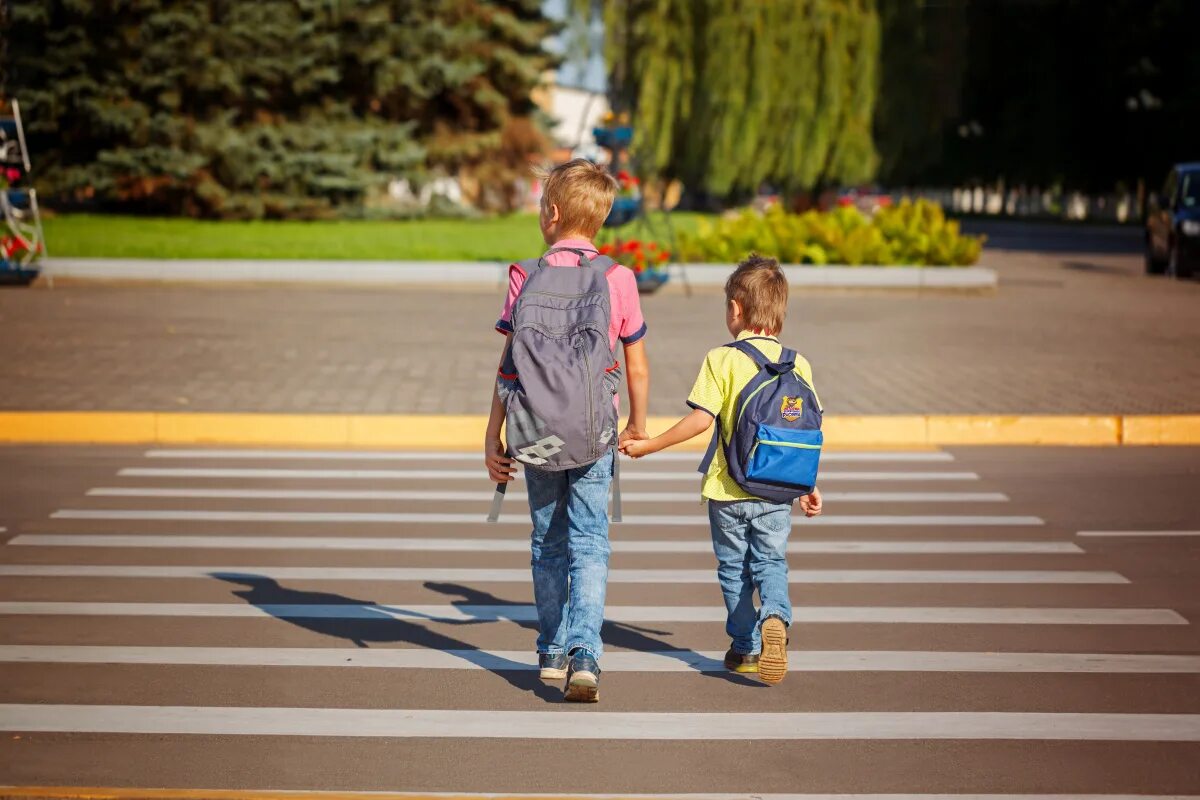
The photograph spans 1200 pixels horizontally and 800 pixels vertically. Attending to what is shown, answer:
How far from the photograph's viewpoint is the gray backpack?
16.8ft

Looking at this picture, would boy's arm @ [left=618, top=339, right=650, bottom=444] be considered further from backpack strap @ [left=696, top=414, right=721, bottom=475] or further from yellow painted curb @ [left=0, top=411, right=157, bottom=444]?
yellow painted curb @ [left=0, top=411, right=157, bottom=444]

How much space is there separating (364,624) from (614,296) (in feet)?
6.77

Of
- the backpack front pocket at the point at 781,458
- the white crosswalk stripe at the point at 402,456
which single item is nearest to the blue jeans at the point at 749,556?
the backpack front pocket at the point at 781,458

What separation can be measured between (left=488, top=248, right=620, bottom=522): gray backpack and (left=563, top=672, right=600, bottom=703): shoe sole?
686mm

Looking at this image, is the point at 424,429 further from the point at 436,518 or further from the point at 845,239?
the point at 845,239

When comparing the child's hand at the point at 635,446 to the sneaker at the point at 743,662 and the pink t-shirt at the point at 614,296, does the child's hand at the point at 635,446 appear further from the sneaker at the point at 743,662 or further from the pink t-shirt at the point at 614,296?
the sneaker at the point at 743,662

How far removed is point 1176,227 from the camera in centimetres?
2953

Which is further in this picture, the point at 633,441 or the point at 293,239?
the point at 293,239

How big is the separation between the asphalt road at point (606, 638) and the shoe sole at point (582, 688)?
A: 0.21ft

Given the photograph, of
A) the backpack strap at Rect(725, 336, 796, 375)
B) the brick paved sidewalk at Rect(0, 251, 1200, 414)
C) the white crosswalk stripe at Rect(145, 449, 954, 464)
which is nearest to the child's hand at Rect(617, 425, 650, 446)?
the backpack strap at Rect(725, 336, 796, 375)

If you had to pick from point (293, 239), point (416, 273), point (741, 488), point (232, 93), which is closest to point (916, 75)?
point (416, 273)

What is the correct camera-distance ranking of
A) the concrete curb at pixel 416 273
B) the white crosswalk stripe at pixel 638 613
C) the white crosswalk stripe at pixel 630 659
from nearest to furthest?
the white crosswalk stripe at pixel 630 659 → the white crosswalk stripe at pixel 638 613 → the concrete curb at pixel 416 273

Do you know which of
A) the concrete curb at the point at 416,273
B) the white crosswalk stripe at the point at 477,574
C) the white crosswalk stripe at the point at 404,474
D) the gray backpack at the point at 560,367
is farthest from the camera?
the concrete curb at the point at 416,273

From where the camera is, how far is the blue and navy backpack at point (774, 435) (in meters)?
5.56
